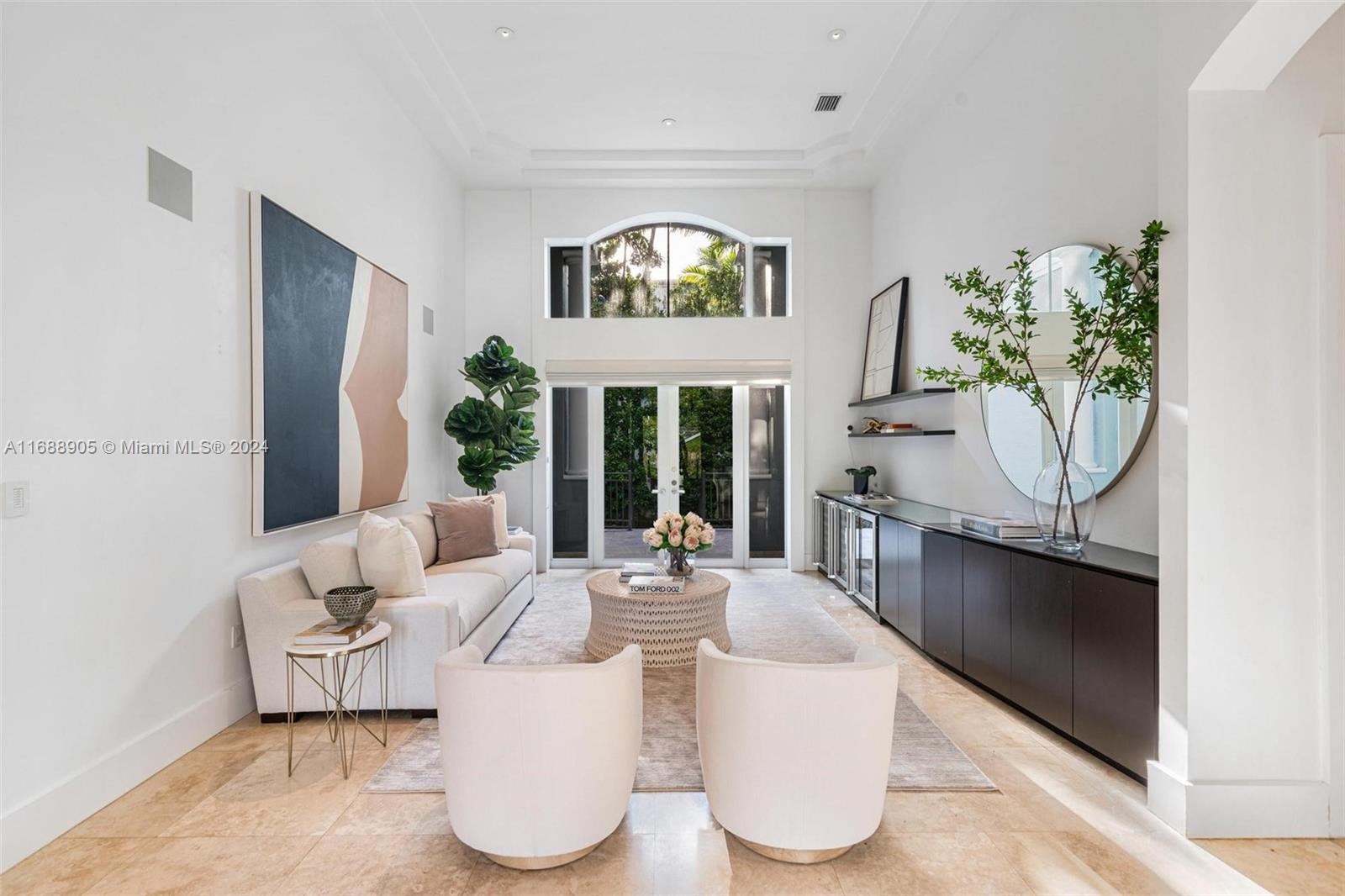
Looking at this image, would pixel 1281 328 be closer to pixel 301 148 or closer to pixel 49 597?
pixel 49 597

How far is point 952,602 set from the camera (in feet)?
11.4

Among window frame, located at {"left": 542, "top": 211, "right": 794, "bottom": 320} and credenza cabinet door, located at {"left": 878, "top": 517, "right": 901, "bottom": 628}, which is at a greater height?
window frame, located at {"left": 542, "top": 211, "right": 794, "bottom": 320}

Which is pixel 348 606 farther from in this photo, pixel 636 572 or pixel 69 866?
pixel 636 572

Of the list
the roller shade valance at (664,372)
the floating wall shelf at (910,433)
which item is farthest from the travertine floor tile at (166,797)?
the floating wall shelf at (910,433)

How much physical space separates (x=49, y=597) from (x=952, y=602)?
12.9 feet

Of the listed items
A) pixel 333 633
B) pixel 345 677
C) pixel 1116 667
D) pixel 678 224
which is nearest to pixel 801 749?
pixel 1116 667

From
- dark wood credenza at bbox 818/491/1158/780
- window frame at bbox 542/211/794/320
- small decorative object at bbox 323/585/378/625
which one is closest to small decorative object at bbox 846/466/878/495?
dark wood credenza at bbox 818/491/1158/780

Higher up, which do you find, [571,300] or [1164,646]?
[571,300]

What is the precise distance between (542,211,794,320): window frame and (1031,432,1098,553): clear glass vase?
3.80m

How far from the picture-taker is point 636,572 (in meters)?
4.06

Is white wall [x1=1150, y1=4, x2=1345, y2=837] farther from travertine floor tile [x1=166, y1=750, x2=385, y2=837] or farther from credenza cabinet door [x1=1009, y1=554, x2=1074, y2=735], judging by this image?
travertine floor tile [x1=166, y1=750, x2=385, y2=837]

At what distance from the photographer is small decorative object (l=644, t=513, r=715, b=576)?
381cm

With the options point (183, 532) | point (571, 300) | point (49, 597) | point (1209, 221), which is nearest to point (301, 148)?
point (183, 532)

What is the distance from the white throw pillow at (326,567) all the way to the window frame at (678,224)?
373 centimetres
